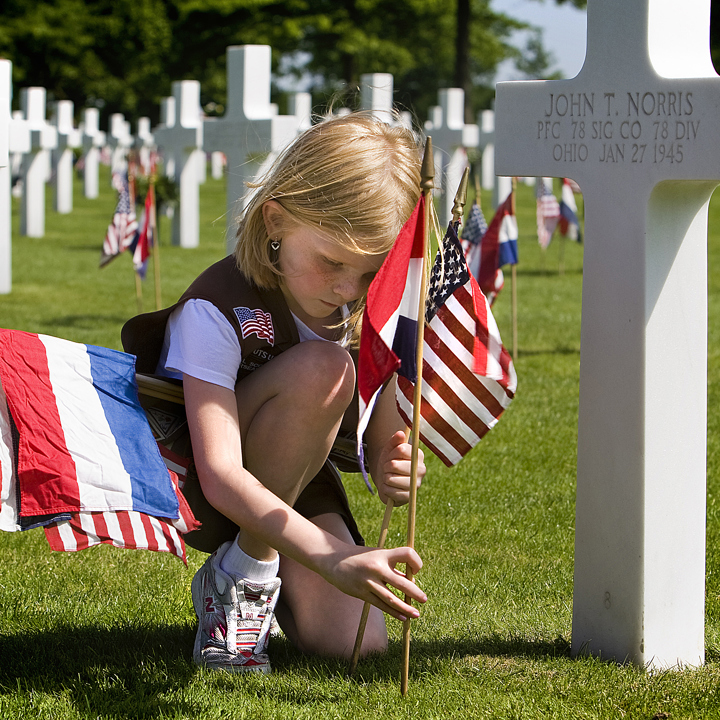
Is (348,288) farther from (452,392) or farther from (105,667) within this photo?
(105,667)

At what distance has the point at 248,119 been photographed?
24.9ft

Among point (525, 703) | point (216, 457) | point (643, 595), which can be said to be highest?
point (216, 457)

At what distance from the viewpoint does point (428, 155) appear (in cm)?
205

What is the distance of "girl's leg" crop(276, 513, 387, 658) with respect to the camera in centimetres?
265

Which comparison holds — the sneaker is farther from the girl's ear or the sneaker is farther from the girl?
the girl's ear

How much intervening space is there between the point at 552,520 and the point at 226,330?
1930 millimetres

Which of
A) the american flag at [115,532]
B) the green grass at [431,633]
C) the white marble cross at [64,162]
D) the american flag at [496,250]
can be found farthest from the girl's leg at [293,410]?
the white marble cross at [64,162]

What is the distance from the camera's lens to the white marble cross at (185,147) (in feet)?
46.9

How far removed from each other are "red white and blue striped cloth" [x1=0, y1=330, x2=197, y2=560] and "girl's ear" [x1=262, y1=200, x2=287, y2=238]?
0.50 m

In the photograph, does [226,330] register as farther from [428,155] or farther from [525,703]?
[525,703]

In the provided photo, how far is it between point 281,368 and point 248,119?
17.8 ft

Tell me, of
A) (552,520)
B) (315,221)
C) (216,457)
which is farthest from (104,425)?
(552,520)

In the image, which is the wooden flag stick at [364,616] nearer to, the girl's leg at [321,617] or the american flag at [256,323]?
the girl's leg at [321,617]

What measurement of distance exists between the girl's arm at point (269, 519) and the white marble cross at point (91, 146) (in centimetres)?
2475
